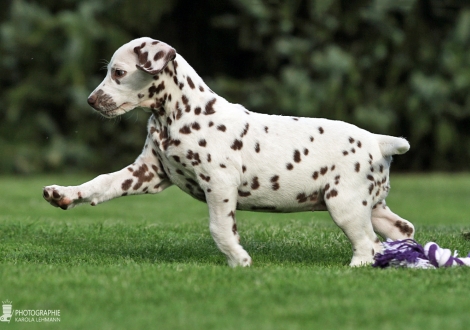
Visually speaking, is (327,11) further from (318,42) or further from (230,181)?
(230,181)

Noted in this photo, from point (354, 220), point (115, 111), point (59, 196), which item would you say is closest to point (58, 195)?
point (59, 196)

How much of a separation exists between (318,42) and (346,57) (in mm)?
1040

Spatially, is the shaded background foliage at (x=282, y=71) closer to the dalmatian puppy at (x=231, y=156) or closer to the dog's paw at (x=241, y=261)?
the dalmatian puppy at (x=231, y=156)

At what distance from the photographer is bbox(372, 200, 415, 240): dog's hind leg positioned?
23.1 feet

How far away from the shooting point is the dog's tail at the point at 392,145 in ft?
22.0

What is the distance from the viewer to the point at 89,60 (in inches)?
877

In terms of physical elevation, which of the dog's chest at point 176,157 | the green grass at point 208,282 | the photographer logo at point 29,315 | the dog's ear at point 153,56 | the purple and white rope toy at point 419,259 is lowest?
the photographer logo at point 29,315

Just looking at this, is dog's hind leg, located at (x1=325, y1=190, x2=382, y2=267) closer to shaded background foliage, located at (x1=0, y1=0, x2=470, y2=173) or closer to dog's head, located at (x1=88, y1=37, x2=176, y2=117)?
dog's head, located at (x1=88, y1=37, x2=176, y2=117)

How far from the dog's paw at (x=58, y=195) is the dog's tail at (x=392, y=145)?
2546 millimetres

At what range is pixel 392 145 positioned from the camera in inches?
266

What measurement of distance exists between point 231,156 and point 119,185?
3.24ft

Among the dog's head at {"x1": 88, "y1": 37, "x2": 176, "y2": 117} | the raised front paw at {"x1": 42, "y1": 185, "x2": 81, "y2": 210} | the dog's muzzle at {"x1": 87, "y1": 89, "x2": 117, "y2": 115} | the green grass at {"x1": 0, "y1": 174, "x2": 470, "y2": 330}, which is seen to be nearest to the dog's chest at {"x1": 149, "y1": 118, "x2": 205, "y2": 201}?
the dog's head at {"x1": 88, "y1": 37, "x2": 176, "y2": 117}

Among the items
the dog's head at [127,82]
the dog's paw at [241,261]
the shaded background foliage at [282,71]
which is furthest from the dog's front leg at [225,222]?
the shaded background foliage at [282,71]

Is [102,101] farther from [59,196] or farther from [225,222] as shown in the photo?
[225,222]
